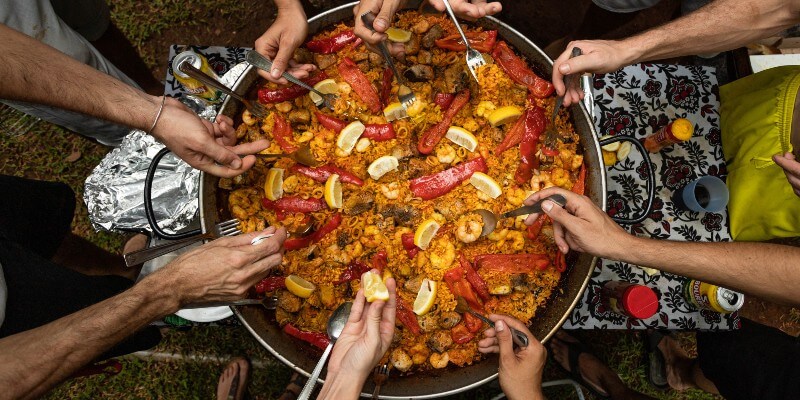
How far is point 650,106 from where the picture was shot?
3.33m

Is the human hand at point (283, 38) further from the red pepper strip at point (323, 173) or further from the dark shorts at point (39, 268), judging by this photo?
the dark shorts at point (39, 268)

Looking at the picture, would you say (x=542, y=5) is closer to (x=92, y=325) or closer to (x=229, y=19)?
(x=229, y=19)

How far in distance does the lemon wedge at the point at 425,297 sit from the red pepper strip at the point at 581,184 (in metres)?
0.95

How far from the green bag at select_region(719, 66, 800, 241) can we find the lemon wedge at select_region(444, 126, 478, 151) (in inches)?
75.9

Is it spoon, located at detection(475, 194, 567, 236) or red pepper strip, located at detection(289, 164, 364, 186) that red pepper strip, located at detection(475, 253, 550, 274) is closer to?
spoon, located at detection(475, 194, 567, 236)

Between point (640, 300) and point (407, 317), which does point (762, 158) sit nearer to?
point (640, 300)

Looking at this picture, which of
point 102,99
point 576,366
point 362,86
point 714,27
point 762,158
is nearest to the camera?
point 102,99

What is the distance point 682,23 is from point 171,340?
4357 mm

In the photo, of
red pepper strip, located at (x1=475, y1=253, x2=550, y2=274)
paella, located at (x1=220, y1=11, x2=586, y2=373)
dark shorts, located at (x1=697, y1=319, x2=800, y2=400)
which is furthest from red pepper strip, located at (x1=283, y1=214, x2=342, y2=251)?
dark shorts, located at (x1=697, y1=319, x2=800, y2=400)

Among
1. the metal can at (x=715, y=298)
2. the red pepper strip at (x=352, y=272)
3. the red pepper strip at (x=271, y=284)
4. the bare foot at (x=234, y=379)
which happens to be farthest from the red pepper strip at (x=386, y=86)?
the bare foot at (x=234, y=379)

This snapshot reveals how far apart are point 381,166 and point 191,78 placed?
4.15 ft

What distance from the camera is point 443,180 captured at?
269 cm

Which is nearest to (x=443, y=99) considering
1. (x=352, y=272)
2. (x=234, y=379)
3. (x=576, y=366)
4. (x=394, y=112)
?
(x=394, y=112)

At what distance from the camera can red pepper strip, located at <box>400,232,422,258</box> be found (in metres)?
2.62
